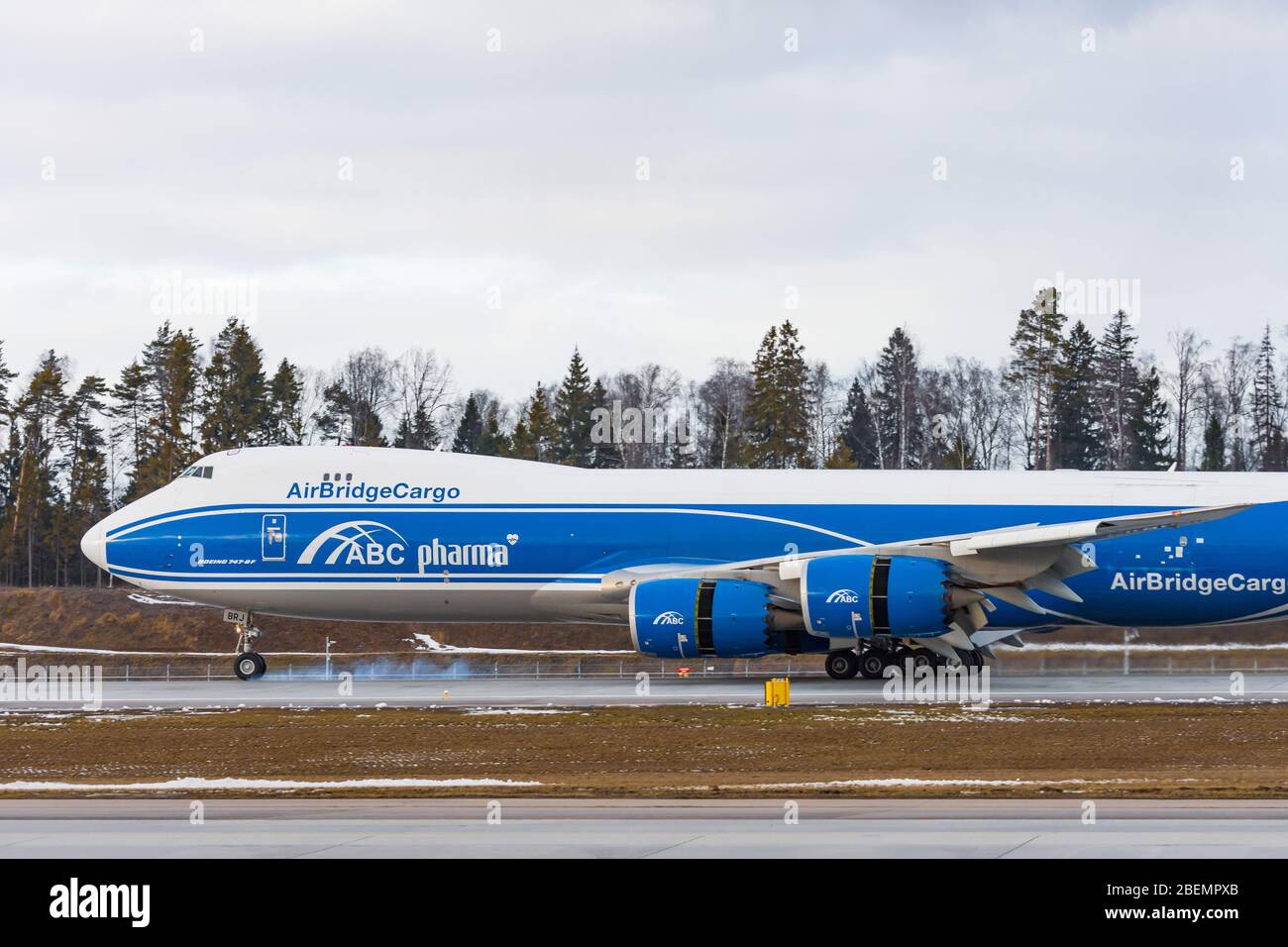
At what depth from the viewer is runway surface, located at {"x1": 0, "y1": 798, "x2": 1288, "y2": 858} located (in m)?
12.1

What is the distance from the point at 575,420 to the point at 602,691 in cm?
5344

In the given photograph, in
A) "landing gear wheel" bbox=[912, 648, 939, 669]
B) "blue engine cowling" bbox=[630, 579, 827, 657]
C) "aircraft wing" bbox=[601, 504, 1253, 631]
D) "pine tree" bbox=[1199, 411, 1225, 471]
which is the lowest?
"landing gear wheel" bbox=[912, 648, 939, 669]

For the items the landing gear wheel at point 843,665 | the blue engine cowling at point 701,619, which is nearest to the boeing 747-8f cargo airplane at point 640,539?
the landing gear wheel at point 843,665

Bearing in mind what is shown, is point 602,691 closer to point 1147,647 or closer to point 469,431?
point 1147,647

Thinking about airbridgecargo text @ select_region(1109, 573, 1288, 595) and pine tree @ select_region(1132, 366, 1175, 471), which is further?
pine tree @ select_region(1132, 366, 1175, 471)

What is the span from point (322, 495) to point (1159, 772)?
20.6 m

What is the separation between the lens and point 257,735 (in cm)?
2475

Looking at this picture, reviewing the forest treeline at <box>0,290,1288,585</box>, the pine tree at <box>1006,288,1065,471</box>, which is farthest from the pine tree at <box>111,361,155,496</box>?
the pine tree at <box>1006,288,1065,471</box>

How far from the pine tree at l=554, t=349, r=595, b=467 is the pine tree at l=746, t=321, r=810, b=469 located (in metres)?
9.22

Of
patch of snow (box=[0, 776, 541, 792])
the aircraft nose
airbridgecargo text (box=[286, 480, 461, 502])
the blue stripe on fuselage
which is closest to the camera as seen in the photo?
patch of snow (box=[0, 776, 541, 792])

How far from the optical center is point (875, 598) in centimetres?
3017

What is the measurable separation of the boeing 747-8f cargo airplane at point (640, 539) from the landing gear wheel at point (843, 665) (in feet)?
0.10

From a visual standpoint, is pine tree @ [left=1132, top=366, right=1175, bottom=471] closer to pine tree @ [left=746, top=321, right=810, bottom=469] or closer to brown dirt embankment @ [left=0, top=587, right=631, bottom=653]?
pine tree @ [left=746, top=321, right=810, bottom=469]
